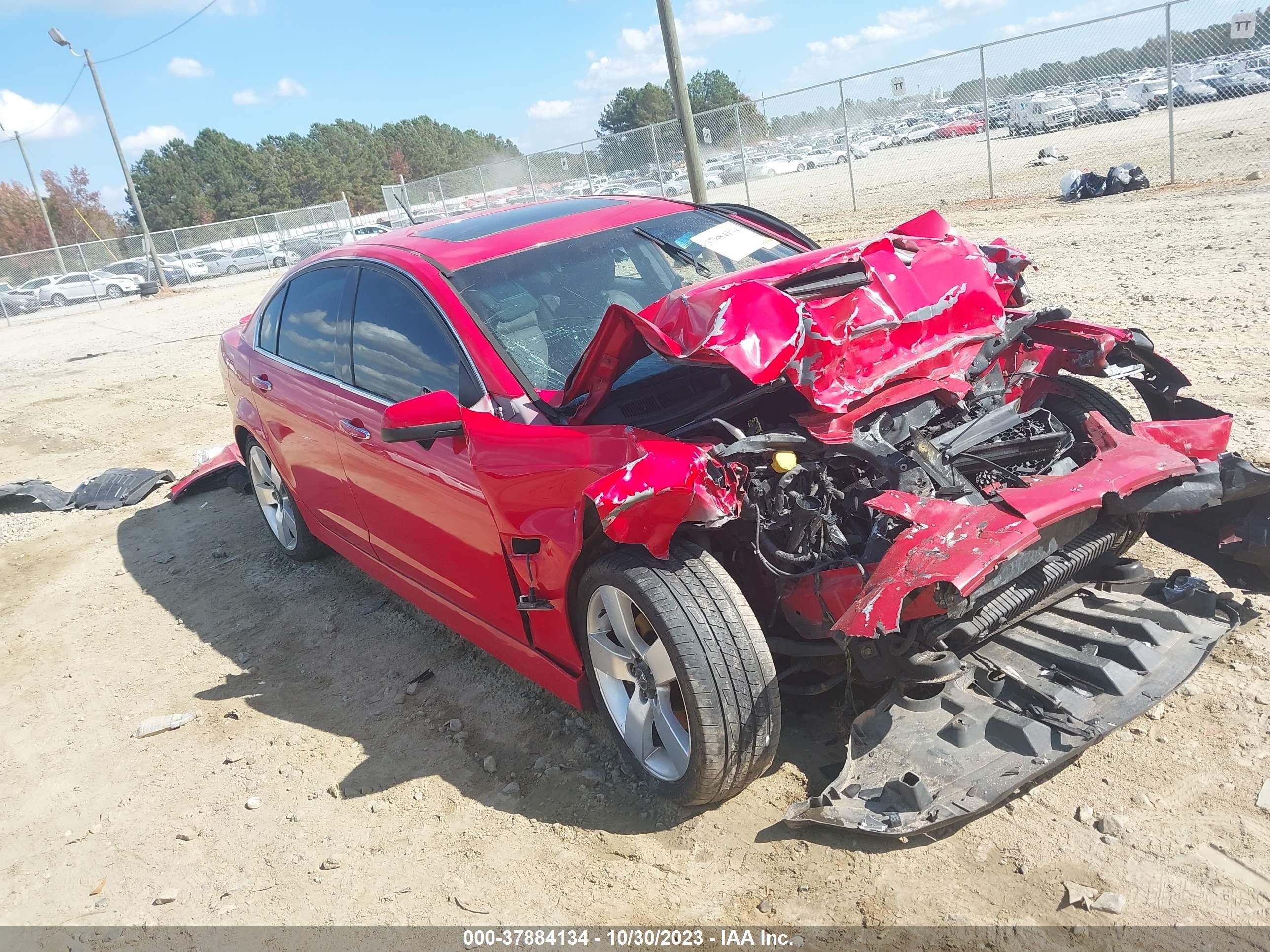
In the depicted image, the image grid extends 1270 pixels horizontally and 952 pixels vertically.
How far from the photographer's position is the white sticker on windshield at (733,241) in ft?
14.0

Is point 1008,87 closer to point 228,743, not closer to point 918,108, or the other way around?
point 918,108

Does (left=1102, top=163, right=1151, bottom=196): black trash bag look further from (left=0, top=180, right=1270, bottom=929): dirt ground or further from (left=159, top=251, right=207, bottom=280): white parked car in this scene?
(left=159, top=251, right=207, bottom=280): white parked car

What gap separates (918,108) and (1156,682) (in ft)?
56.1

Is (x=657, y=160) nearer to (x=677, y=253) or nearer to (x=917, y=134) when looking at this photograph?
(x=917, y=134)

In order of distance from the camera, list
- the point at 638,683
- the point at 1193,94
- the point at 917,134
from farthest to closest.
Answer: the point at 917,134 → the point at 1193,94 → the point at 638,683

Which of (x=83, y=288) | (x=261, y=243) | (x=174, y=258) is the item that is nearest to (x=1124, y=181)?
(x=261, y=243)

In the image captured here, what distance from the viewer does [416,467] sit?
11.8 ft

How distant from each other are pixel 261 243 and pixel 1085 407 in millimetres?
36722

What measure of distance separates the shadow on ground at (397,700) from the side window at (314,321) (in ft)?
4.43

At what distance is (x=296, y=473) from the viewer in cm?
492

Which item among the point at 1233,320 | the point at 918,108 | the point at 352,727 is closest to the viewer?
the point at 352,727

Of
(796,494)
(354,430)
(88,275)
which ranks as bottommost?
(796,494)

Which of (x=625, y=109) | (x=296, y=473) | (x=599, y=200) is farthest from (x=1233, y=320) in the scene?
(x=625, y=109)

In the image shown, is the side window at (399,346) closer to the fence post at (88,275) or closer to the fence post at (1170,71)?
the fence post at (1170,71)
